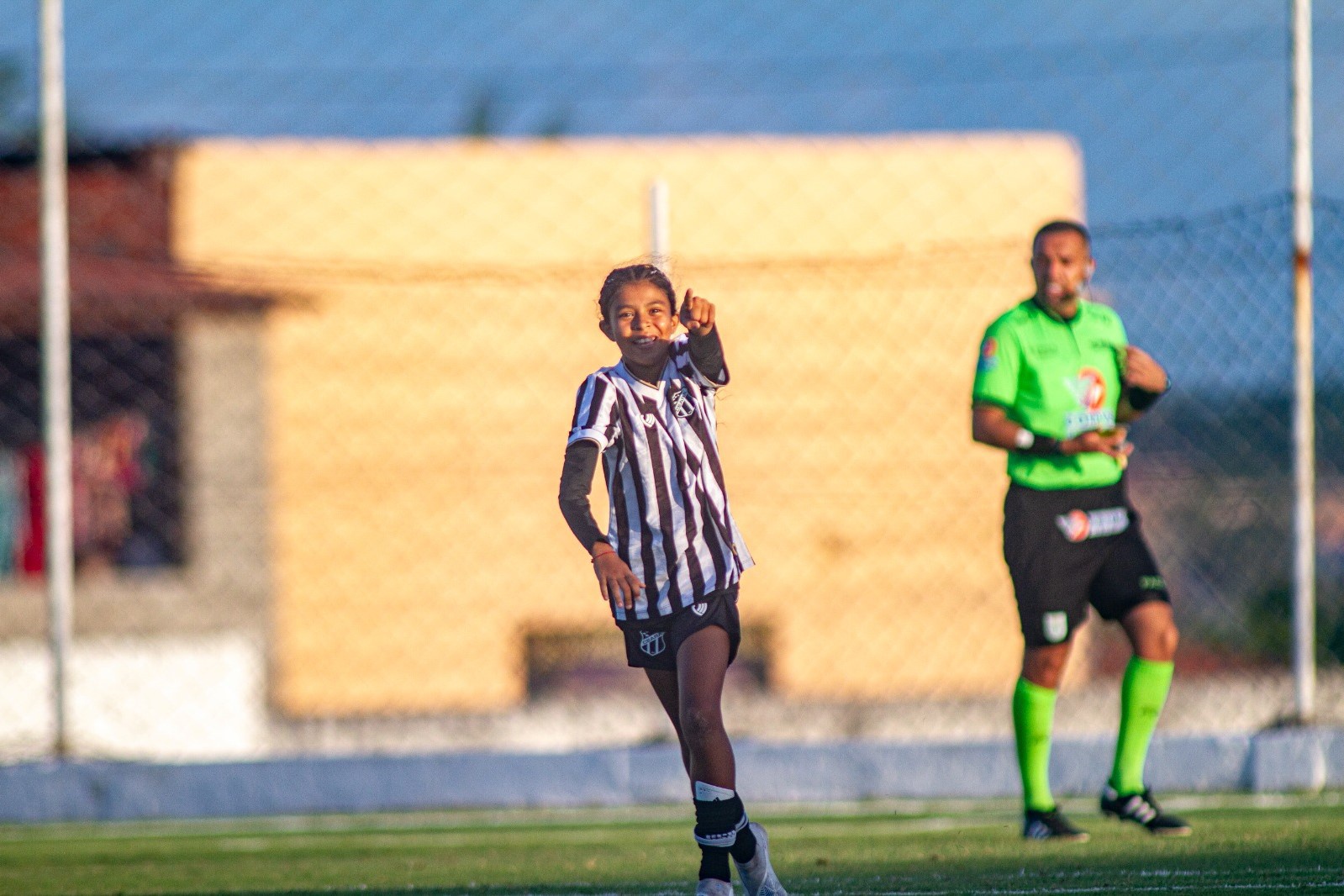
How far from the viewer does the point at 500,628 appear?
1503 cm

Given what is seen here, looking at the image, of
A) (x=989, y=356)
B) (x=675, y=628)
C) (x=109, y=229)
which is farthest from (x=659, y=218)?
(x=109, y=229)

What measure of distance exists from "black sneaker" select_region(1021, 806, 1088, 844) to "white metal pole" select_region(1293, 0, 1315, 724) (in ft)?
6.75

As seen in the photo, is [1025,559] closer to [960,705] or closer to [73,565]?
[960,705]

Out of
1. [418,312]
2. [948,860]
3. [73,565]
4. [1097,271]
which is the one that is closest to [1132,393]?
[948,860]

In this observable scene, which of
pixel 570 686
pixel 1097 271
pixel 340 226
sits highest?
pixel 340 226

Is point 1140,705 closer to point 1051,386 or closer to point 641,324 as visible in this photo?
point 1051,386

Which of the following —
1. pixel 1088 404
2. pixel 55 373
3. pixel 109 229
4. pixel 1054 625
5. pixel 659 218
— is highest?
pixel 109 229

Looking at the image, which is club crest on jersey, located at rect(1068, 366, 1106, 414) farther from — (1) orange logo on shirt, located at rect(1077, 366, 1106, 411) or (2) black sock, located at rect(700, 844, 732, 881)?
(2) black sock, located at rect(700, 844, 732, 881)

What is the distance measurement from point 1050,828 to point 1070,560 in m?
0.81

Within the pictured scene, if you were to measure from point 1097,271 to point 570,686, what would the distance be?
27.0ft

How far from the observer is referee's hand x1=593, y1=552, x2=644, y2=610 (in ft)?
13.2

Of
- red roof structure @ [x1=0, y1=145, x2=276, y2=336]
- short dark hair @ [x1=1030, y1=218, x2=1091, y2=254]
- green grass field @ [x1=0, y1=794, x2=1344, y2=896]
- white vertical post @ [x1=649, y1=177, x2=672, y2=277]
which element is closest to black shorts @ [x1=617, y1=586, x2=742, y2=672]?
green grass field @ [x1=0, y1=794, x2=1344, y2=896]

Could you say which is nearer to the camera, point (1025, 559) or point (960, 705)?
point (1025, 559)

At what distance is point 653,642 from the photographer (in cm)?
420
